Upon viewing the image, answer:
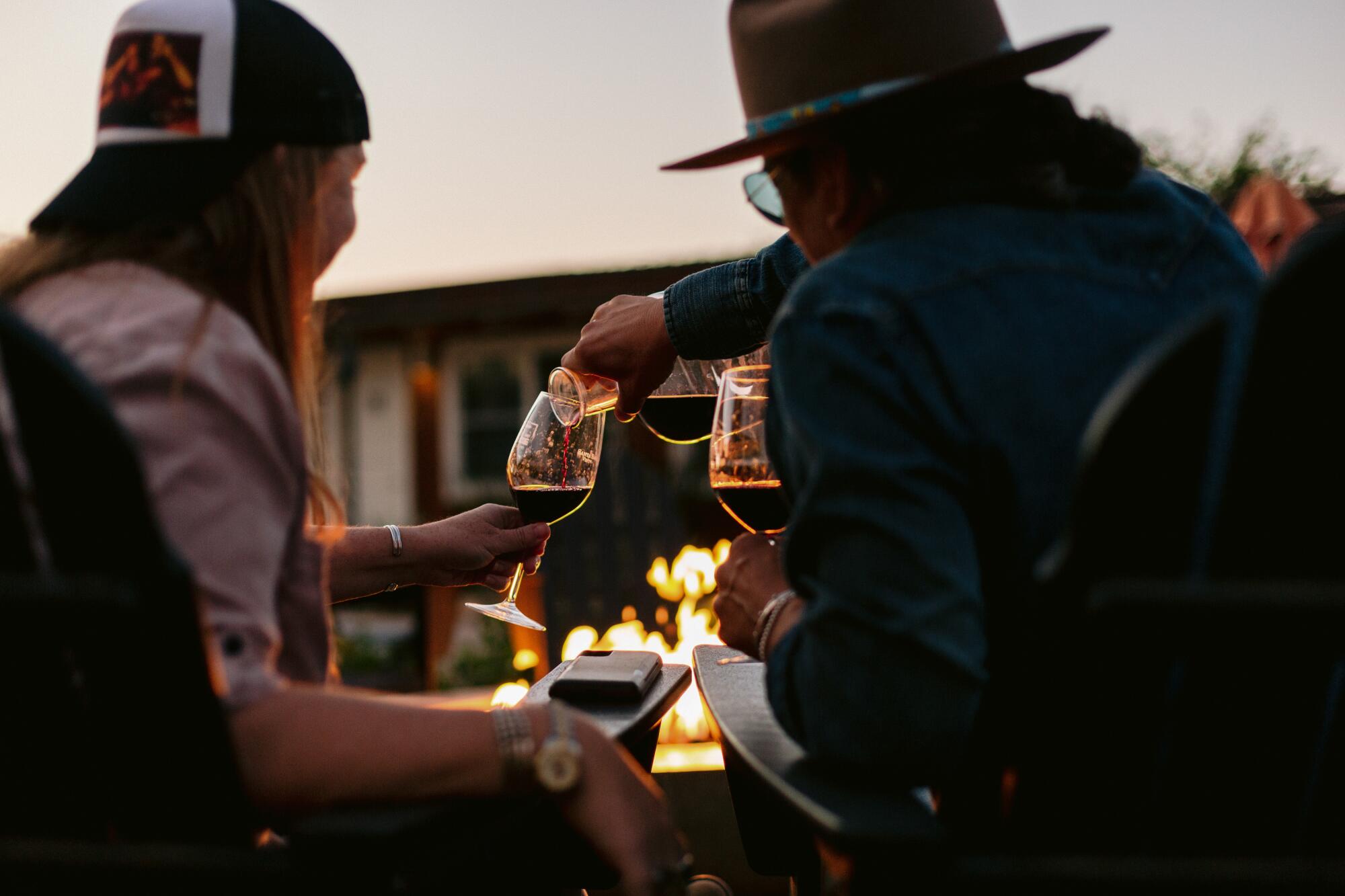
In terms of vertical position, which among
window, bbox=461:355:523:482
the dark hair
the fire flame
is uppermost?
the dark hair

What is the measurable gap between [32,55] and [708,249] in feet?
30.9

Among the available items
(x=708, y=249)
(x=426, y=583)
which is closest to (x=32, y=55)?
(x=426, y=583)

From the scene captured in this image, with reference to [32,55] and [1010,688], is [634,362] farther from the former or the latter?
[32,55]

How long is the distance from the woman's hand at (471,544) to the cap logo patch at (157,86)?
1065 millimetres

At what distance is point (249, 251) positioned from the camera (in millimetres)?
1273

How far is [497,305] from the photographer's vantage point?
12000mm

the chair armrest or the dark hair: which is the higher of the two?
the dark hair

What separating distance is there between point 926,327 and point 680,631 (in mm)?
3631

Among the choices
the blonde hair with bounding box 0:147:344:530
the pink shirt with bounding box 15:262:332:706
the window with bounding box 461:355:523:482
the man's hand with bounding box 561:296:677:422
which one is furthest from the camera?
the window with bounding box 461:355:523:482

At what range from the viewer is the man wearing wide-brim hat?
1033mm

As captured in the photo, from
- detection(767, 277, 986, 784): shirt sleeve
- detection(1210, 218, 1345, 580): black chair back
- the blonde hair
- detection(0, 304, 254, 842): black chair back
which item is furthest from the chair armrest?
the blonde hair

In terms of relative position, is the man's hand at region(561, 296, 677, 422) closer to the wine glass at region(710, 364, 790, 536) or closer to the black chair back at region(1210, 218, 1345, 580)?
the wine glass at region(710, 364, 790, 536)

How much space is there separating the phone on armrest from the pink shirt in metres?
0.55

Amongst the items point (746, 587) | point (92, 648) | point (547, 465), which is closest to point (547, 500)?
point (547, 465)
